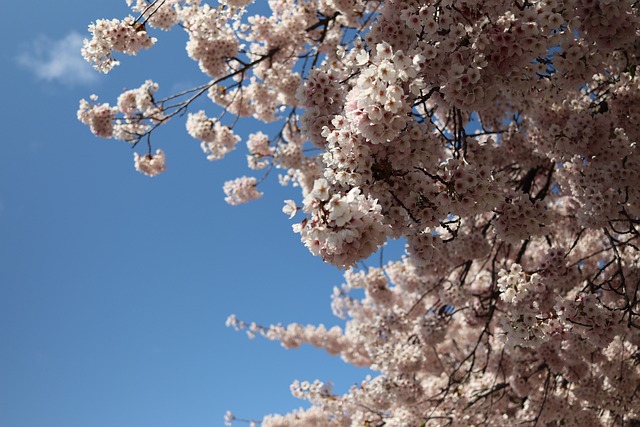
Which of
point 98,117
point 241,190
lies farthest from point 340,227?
point 241,190

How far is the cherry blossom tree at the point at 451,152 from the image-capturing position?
282 centimetres

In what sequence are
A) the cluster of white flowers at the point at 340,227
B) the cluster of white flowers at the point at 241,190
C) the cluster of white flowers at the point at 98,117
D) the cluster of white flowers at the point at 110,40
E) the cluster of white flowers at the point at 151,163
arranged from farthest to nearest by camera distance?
the cluster of white flowers at the point at 241,190
the cluster of white flowers at the point at 151,163
the cluster of white flowers at the point at 98,117
the cluster of white flowers at the point at 110,40
the cluster of white flowers at the point at 340,227

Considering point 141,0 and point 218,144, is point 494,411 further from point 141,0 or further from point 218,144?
point 141,0

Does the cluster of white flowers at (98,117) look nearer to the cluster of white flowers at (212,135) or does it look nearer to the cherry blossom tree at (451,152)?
the cherry blossom tree at (451,152)

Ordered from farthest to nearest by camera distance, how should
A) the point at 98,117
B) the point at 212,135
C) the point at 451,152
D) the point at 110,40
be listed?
1. the point at 212,135
2. the point at 98,117
3. the point at 451,152
4. the point at 110,40

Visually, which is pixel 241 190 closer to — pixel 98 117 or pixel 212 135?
pixel 212 135

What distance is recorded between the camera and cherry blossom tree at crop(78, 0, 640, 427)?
2.82 metres

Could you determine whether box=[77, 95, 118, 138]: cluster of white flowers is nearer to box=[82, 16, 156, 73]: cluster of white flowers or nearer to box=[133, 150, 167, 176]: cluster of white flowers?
box=[133, 150, 167, 176]: cluster of white flowers

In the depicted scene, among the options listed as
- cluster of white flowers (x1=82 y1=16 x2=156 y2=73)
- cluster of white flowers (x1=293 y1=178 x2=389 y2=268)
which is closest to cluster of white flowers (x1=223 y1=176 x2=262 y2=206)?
cluster of white flowers (x1=82 y1=16 x2=156 y2=73)

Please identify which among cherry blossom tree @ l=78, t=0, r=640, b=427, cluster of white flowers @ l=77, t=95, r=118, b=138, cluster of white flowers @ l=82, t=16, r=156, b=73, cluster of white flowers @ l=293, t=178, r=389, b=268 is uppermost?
cluster of white flowers @ l=77, t=95, r=118, b=138

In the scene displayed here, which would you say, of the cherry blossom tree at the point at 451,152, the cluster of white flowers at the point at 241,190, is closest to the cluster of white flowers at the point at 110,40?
the cherry blossom tree at the point at 451,152

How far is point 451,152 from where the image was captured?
582cm

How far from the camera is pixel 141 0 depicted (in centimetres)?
518

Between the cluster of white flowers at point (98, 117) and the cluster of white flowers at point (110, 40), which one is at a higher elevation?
the cluster of white flowers at point (98, 117)
